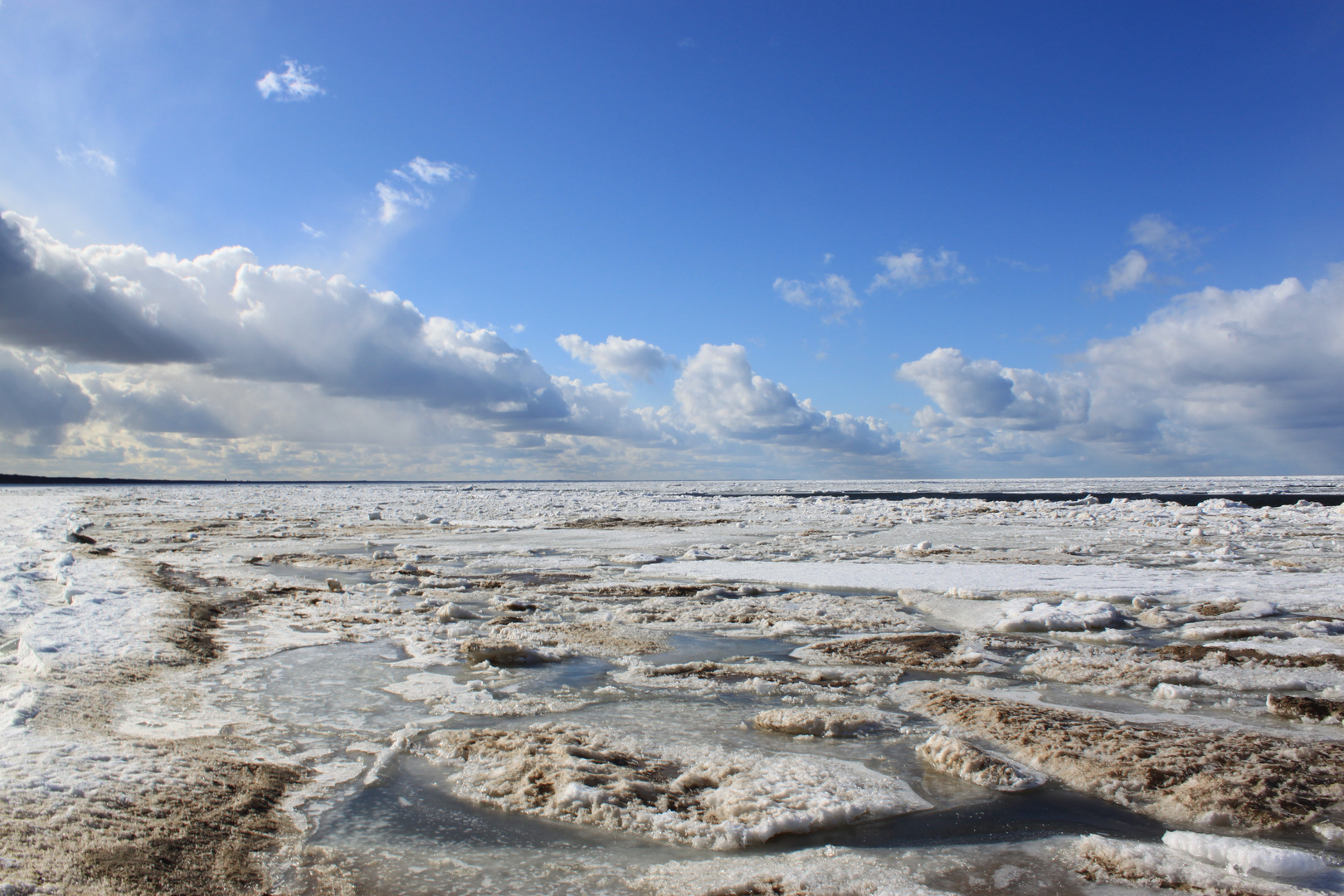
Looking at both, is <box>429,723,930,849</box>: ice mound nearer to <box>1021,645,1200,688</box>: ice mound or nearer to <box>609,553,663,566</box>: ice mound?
<box>1021,645,1200,688</box>: ice mound

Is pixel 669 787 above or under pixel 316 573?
above

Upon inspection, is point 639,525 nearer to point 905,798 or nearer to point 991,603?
point 991,603

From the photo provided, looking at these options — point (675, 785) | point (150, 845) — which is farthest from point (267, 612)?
point (675, 785)

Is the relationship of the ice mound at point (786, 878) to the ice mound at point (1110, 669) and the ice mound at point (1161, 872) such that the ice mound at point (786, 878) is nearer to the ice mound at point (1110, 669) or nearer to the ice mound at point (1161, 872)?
the ice mound at point (1161, 872)

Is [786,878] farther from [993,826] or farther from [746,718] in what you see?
[746,718]

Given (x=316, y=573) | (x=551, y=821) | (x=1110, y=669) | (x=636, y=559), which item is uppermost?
(x=1110, y=669)

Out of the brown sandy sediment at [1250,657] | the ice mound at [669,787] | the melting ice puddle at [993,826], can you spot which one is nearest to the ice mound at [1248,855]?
the melting ice puddle at [993,826]

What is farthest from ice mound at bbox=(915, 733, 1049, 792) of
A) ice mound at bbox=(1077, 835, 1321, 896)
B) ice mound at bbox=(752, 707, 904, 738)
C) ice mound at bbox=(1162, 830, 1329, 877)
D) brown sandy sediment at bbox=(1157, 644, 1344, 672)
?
brown sandy sediment at bbox=(1157, 644, 1344, 672)

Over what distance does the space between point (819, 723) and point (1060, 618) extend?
394 cm

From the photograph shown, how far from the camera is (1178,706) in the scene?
4.27 m

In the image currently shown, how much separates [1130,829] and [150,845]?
12.1ft

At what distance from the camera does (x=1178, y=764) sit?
10.7 ft

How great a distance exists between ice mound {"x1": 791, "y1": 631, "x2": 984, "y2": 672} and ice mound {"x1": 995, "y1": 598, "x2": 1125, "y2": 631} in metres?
0.81

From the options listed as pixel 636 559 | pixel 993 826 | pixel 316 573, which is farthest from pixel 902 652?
pixel 316 573
